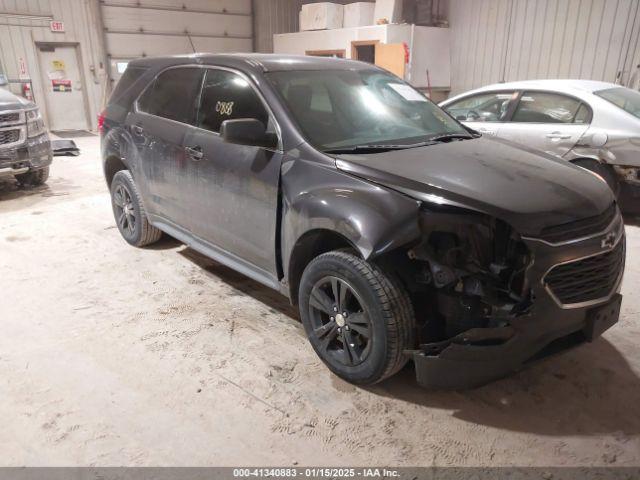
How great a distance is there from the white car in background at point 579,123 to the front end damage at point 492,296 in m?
3.14

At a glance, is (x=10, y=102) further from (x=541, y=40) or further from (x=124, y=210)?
(x=541, y=40)

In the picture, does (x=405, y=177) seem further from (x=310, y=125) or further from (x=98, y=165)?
(x=98, y=165)

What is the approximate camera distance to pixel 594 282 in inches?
88.7

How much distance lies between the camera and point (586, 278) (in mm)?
2209

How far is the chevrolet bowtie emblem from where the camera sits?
2232 mm

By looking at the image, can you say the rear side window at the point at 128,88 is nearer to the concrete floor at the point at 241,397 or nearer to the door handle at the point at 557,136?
the concrete floor at the point at 241,397

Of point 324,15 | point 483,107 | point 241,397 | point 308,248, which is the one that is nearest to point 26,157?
point 308,248

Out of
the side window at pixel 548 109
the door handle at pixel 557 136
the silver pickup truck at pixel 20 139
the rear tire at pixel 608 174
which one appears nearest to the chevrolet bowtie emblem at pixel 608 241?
the rear tire at pixel 608 174

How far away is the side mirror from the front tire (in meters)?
0.75

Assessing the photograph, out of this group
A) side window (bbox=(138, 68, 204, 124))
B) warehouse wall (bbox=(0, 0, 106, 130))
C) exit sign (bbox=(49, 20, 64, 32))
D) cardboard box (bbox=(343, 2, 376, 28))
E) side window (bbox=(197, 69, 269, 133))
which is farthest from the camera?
exit sign (bbox=(49, 20, 64, 32))

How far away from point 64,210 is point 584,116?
5820 mm

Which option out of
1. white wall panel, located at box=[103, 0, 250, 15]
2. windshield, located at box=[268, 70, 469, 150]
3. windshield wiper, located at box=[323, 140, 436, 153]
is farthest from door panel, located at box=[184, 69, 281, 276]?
white wall panel, located at box=[103, 0, 250, 15]

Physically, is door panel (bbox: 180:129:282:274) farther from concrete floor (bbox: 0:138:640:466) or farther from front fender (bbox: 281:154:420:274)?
concrete floor (bbox: 0:138:640:466)

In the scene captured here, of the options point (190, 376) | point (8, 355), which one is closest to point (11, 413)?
point (8, 355)
